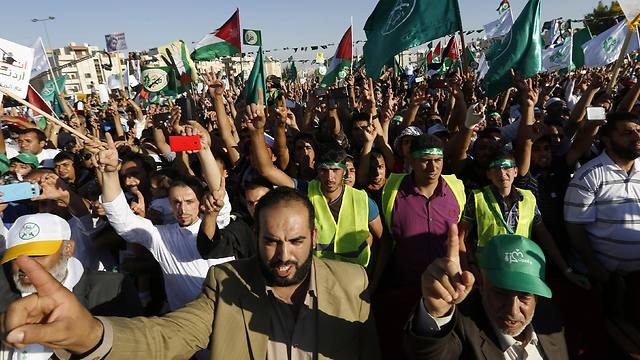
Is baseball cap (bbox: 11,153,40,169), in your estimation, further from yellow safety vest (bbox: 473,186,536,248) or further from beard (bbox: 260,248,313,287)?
yellow safety vest (bbox: 473,186,536,248)

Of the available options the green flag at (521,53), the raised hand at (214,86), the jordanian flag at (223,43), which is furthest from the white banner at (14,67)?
the green flag at (521,53)

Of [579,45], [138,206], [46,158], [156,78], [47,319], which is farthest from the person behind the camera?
[579,45]

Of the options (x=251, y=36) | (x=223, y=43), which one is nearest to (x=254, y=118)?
(x=223, y=43)

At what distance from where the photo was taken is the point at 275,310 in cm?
187

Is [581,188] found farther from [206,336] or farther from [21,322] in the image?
[21,322]

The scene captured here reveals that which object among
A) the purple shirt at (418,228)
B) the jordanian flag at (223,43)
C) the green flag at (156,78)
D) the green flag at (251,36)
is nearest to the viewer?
the purple shirt at (418,228)

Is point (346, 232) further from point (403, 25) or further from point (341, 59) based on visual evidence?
point (341, 59)

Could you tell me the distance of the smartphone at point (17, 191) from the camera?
2459 millimetres

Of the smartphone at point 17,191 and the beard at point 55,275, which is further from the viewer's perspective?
the smartphone at point 17,191

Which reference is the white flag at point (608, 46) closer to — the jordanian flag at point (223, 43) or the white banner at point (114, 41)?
the jordanian flag at point (223, 43)

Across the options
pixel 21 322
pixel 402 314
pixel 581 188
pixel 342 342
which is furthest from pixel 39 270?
pixel 581 188

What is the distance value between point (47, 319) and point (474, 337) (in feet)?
5.41

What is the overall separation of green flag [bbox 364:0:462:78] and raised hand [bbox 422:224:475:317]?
4.32 meters

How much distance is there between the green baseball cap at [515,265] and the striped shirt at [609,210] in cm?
143
